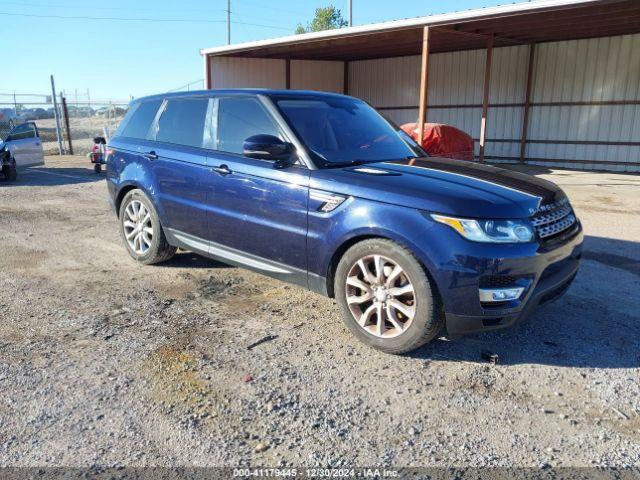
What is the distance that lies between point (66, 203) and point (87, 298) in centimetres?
573

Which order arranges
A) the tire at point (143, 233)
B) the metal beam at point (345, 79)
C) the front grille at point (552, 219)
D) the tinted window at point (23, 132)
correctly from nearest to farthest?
the front grille at point (552, 219)
the tire at point (143, 233)
the tinted window at point (23, 132)
the metal beam at point (345, 79)

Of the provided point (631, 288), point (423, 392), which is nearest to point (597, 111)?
point (631, 288)

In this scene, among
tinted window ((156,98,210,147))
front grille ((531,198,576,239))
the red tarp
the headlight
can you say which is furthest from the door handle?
the red tarp

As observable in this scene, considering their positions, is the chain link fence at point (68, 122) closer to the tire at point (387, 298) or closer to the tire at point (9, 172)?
the tire at point (9, 172)

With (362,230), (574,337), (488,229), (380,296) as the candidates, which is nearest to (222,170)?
(362,230)

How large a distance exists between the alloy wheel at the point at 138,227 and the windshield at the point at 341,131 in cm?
206

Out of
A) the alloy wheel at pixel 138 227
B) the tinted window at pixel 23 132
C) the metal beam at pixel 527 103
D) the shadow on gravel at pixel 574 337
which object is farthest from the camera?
the metal beam at pixel 527 103

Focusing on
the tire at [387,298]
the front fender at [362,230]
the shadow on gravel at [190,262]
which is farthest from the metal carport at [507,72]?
the tire at [387,298]

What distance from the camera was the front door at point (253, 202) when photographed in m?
3.99

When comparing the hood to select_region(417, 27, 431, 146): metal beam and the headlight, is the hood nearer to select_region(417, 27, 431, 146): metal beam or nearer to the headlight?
the headlight

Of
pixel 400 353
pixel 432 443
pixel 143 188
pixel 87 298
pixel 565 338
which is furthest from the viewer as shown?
pixel 143 188

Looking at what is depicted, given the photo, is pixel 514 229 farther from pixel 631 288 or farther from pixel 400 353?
pixel 631 288

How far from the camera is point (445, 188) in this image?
348 centimetres

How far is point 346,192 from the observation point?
3680 millimetres
